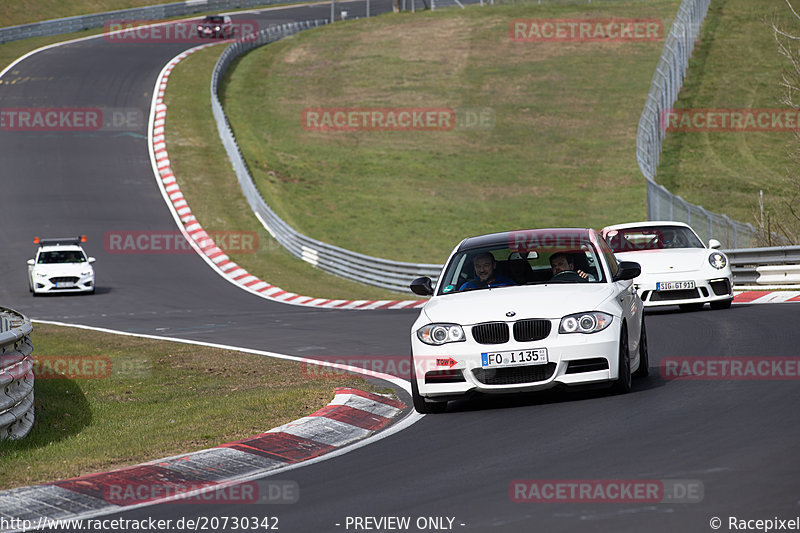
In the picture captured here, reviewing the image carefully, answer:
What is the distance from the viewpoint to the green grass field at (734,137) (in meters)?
40.2

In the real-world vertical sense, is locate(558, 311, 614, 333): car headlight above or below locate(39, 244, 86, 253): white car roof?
above

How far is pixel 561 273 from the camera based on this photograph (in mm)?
10500

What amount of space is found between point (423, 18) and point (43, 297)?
51560 mm

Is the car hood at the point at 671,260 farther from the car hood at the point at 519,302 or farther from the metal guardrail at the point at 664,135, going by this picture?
the car hood at the point at 519,302

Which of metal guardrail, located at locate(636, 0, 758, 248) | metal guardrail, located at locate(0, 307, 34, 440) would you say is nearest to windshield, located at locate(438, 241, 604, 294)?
metal guardrail, located at locate(0, 307, 34, 440)

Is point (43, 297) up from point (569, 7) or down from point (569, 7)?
down

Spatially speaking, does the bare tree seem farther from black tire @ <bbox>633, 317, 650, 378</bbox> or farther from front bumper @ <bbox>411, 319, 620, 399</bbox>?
front bumper @ <bbox>411, 319, 620, 399</bbox>

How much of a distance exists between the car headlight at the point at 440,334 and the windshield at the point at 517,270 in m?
0.90

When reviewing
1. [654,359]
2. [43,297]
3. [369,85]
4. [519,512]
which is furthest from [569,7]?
[519,512]

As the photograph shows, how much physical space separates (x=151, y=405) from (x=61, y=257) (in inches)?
837

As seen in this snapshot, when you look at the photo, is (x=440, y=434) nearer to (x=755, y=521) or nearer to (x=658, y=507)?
(x=658, y=507)

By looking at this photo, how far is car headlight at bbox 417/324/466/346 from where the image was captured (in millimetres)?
9523

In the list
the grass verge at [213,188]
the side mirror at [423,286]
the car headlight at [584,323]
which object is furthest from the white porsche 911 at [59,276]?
the car headlight at [584,323]

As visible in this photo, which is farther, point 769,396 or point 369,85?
point 369,85
